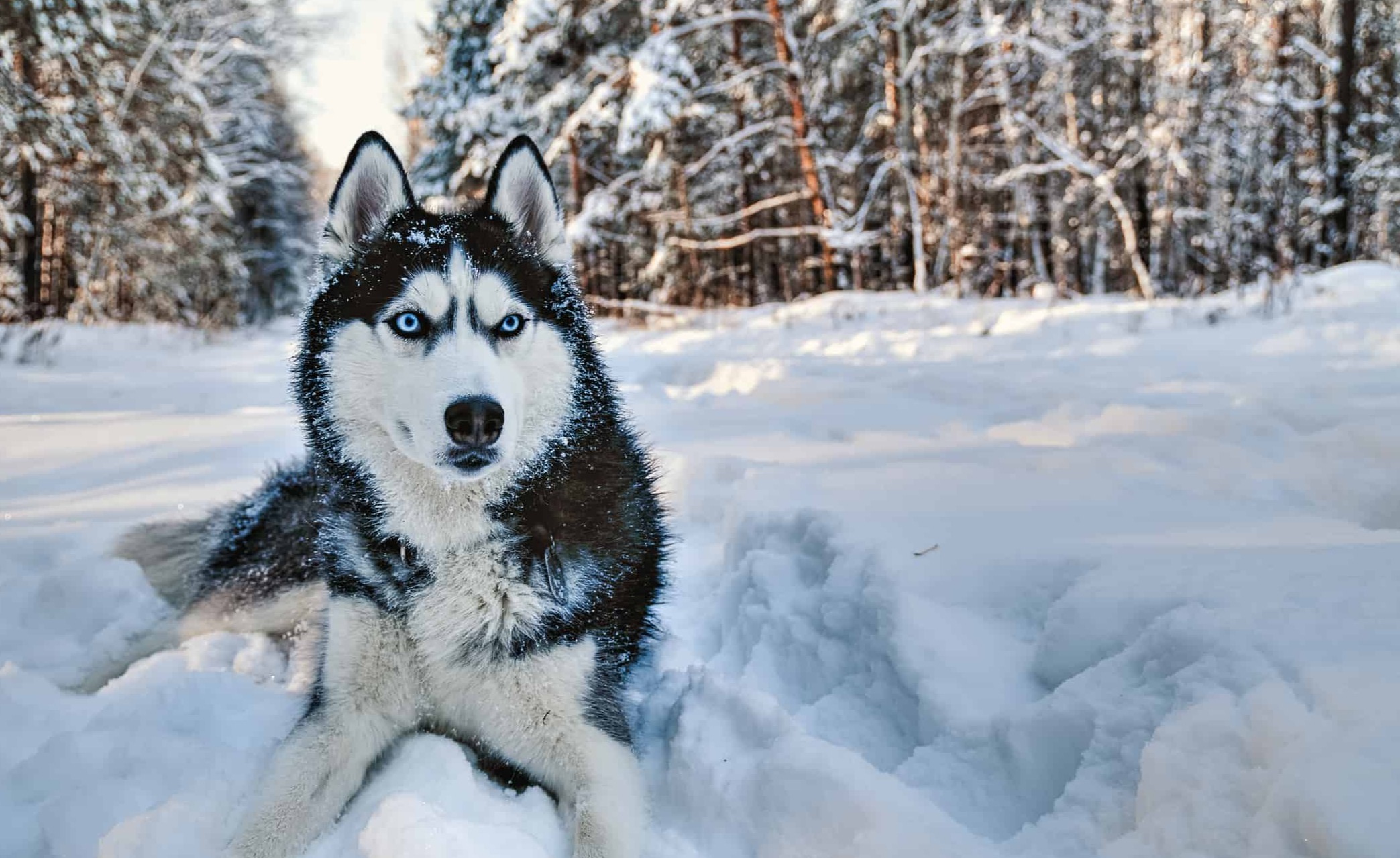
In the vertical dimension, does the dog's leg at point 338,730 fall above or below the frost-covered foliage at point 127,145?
below

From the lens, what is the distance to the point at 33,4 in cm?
972

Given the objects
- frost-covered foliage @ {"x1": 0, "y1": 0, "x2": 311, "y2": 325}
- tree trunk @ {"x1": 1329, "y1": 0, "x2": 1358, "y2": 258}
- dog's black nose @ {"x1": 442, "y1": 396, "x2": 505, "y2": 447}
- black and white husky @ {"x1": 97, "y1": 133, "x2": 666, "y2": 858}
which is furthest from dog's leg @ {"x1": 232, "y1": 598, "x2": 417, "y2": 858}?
tree trunk @ {"x1": 1329, "y1": 0, "x2": 1358, "y2": 258}

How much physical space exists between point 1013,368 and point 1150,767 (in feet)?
15.1

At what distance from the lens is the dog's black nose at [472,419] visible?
1579 millimetres

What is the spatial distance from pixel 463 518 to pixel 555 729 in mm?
539

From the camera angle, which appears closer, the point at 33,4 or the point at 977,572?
the point at 977,572

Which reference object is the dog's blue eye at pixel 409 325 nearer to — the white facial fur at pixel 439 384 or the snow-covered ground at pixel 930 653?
the white facial fur at pixel 439 384

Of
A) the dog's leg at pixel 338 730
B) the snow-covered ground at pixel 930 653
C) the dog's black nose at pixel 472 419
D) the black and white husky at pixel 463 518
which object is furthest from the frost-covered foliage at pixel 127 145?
the dog's black nose at pixel 472 419

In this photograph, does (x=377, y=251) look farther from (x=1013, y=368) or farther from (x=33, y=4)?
(x=33, y=4)

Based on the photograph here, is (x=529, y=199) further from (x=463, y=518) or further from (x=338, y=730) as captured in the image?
(x=338, y=730)

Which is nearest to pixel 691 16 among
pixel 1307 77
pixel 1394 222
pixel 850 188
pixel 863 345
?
pixel 863 345

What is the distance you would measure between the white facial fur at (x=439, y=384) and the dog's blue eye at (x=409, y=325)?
1 centimetres

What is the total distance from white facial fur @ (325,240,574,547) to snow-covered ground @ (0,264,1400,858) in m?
0.60

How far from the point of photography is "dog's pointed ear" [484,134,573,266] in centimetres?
209
